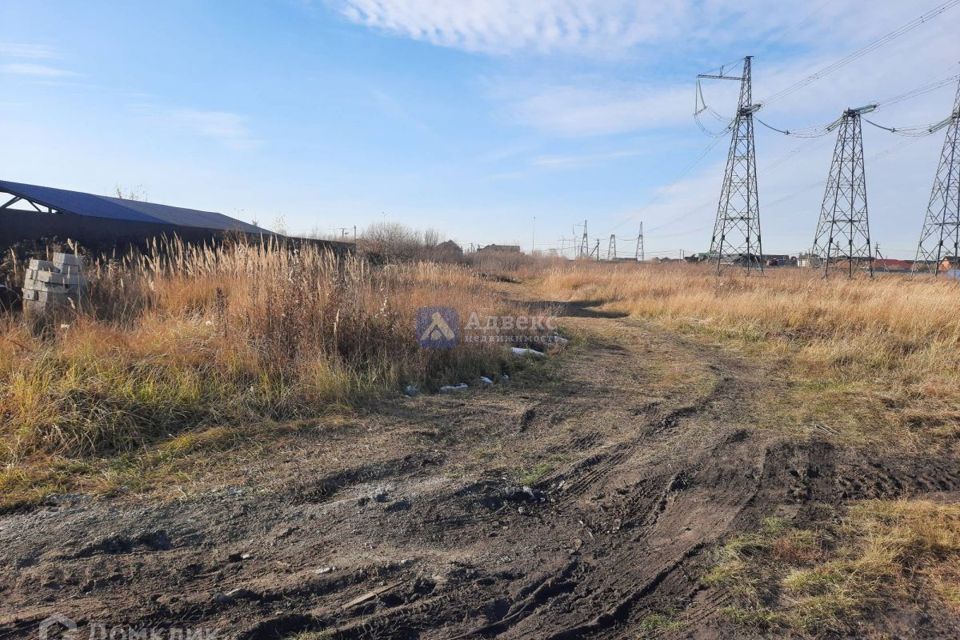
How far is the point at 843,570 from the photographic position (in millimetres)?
2422

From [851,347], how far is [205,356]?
27.0 feet

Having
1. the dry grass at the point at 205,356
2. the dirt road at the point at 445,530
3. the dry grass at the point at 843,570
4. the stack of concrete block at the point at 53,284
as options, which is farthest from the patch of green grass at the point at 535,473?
the stack of concrete block at the point at 53,284

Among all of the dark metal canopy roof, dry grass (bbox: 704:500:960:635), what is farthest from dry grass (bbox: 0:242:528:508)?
the dark metal canopy roof

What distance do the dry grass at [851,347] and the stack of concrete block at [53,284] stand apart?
7685 mm

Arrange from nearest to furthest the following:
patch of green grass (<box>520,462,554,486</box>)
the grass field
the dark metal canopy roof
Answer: the grass field < patch of green grass (<box>520,462,554,486</box>) < the dark metal canopy roof

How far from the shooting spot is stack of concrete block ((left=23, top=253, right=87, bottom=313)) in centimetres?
591

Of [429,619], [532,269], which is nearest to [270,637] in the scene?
[429,619]

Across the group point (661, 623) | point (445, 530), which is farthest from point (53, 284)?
point (661, 623)

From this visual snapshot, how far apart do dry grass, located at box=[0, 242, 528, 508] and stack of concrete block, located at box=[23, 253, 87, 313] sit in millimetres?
259

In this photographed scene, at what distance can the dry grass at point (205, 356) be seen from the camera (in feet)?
12.4

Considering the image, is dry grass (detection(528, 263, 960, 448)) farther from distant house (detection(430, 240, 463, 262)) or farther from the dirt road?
distant house (detection(430, 240, 463, 262))

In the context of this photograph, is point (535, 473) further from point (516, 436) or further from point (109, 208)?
point (109, 208)

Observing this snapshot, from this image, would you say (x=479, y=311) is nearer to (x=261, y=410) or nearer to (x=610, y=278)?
(x=261, y=410)

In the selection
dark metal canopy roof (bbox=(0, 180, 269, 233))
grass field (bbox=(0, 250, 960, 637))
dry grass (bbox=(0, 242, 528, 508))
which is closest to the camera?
grass field (bbox=(0, 250, 960, 637))
